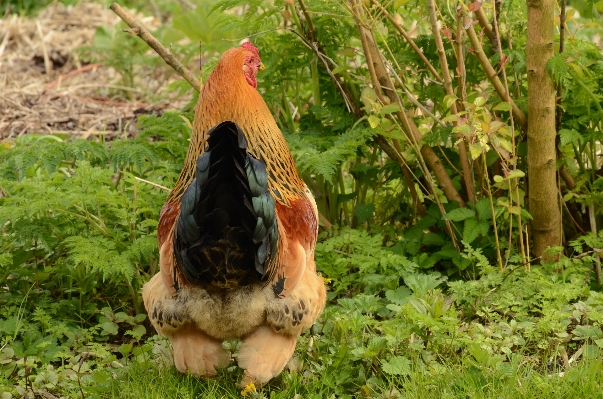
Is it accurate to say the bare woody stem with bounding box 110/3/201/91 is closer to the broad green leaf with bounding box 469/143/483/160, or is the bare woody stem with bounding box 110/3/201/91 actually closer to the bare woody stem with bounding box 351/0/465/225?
the bare woody stem with bounding box 351/0/465/225

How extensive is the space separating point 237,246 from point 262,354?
1.98 ft

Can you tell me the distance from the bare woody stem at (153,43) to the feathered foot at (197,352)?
1.67 m

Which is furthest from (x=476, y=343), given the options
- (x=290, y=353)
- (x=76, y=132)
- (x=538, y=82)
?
(x=76, y=132)

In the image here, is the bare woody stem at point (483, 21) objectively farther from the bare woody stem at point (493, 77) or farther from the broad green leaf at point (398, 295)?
the broad green leaf at point (398, 295)

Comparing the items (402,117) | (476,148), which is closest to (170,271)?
(476,148)

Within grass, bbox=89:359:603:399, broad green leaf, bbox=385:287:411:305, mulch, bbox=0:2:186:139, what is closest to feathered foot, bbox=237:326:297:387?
grass, bbox=89:359:603:399

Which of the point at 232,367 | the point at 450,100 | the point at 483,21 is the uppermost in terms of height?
the point at 483,21

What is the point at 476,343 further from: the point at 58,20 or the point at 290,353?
the point at 58,20

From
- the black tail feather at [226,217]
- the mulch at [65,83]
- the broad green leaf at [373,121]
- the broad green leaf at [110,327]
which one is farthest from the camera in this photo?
the mulch at [65,83]

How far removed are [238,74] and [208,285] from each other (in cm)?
106

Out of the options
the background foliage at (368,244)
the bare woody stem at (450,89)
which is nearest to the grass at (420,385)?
the background foliage at (368,244)

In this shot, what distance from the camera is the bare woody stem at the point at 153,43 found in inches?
167

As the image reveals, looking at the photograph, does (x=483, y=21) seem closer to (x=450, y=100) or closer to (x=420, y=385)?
(x=450, y=100)

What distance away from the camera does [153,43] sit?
4.39 metres
